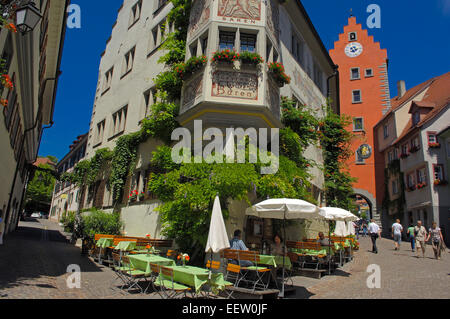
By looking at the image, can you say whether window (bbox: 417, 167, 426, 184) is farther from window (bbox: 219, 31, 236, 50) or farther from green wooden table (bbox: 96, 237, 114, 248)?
green wooden table (bbox: 96, 237, 114, 248)

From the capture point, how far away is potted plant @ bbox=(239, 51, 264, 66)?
37.2ft

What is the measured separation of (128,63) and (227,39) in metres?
10.5

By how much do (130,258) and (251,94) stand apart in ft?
22.1

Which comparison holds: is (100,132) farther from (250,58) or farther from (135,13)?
(250,58)

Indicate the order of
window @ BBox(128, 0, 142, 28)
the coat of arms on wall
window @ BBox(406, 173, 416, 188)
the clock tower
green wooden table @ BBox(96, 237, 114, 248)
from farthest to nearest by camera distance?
the clock tower → window @ BBox(406, 173, 416, 188) → window @ BBox(128, 0, 142, 28) → the coat of arms on wall → green wooden table @ BBox(96, 237, 114, 248)

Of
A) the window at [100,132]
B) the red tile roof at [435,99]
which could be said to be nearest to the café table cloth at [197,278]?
the window at [100,132]

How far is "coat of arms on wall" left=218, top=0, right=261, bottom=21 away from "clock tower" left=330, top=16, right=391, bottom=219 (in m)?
27.6

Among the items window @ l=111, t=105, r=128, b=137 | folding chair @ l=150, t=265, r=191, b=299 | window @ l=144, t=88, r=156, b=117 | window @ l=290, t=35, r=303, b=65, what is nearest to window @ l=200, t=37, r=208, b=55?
window @ l=144, t=88, r=156, b=117

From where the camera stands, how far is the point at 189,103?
11.9 metres

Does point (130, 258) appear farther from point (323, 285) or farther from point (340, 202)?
point (340, 202)

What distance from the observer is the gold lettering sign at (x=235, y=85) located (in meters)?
11.2

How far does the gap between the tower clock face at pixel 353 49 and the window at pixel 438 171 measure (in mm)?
19095

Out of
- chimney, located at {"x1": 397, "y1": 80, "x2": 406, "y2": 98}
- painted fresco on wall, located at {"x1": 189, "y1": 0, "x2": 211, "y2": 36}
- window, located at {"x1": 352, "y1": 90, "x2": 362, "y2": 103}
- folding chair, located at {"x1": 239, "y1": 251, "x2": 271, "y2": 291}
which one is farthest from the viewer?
chimney, located at {"x1": 397, "y1": 80, "x2": 406, "y2": 98}
